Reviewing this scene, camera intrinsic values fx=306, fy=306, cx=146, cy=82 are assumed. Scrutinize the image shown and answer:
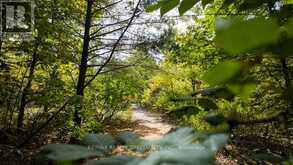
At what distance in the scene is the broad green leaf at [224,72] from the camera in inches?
12.7

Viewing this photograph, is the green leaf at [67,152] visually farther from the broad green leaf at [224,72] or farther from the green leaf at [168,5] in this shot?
the green leaf at [168,5]

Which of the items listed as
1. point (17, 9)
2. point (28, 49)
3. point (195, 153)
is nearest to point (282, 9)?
point (195, 153)

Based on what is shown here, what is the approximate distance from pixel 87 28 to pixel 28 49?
2208 millimetres

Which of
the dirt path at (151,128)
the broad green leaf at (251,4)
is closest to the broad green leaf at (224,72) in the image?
the broad green leaf at (251,4)

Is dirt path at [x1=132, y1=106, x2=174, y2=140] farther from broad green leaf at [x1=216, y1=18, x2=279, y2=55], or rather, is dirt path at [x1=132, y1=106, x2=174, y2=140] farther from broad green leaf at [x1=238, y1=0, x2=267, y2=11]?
broad green leaf at [x1=216, y1=18, x2=279, y2=55]

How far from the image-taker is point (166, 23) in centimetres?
784

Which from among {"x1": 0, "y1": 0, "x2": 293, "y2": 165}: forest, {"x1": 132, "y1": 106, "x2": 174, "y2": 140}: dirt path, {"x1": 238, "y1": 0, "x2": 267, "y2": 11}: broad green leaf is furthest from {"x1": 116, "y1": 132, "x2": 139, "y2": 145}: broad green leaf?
{"x1": 132, "y1": 106, "x2": 174, "y2": 140}: dirt path

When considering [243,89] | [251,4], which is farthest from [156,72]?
[243,89]

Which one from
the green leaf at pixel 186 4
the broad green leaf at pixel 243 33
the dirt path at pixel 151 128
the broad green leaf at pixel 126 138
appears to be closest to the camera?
the broad green leaf at pixel 243 33

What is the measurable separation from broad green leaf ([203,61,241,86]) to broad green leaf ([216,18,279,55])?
41mm

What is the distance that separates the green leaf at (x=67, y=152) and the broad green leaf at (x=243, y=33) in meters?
0.18

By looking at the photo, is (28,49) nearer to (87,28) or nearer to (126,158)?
(87,28)

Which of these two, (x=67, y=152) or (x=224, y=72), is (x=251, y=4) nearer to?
(x=224, y=72)

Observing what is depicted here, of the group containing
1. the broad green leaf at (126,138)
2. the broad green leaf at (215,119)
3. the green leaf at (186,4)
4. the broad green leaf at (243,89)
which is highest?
the green leaf at (186,4)
